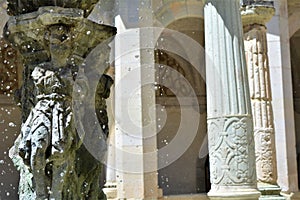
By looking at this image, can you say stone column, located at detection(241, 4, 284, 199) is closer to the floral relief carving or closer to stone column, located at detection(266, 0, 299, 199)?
stone column, located at detection(266, 0, 299, 199)

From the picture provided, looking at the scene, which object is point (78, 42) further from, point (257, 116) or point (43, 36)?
point (257, 116)

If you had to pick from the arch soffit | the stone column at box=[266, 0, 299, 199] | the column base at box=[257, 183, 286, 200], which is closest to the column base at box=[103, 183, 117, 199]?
the column base at box=[257, 183, 286, 200]

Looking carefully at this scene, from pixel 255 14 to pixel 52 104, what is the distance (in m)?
6.88

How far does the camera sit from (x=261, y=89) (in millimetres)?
10078

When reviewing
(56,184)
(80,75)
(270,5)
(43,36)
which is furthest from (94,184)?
(270,5)

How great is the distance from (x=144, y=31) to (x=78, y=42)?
239 inches

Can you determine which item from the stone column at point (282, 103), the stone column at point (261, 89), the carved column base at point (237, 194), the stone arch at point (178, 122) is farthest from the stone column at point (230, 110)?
the stone arch at point (178, 122)

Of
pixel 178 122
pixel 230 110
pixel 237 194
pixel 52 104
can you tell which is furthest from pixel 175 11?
pixel 52 104

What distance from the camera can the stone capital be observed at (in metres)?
9.98

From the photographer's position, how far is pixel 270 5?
10148 mm

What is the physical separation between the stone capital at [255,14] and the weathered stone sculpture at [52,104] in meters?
6.28

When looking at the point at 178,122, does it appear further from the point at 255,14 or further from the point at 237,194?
the point at 237,194

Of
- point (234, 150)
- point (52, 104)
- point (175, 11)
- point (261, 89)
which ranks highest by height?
point (175, 11)

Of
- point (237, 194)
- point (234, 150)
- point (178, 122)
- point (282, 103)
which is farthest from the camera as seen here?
point (178, 122)
